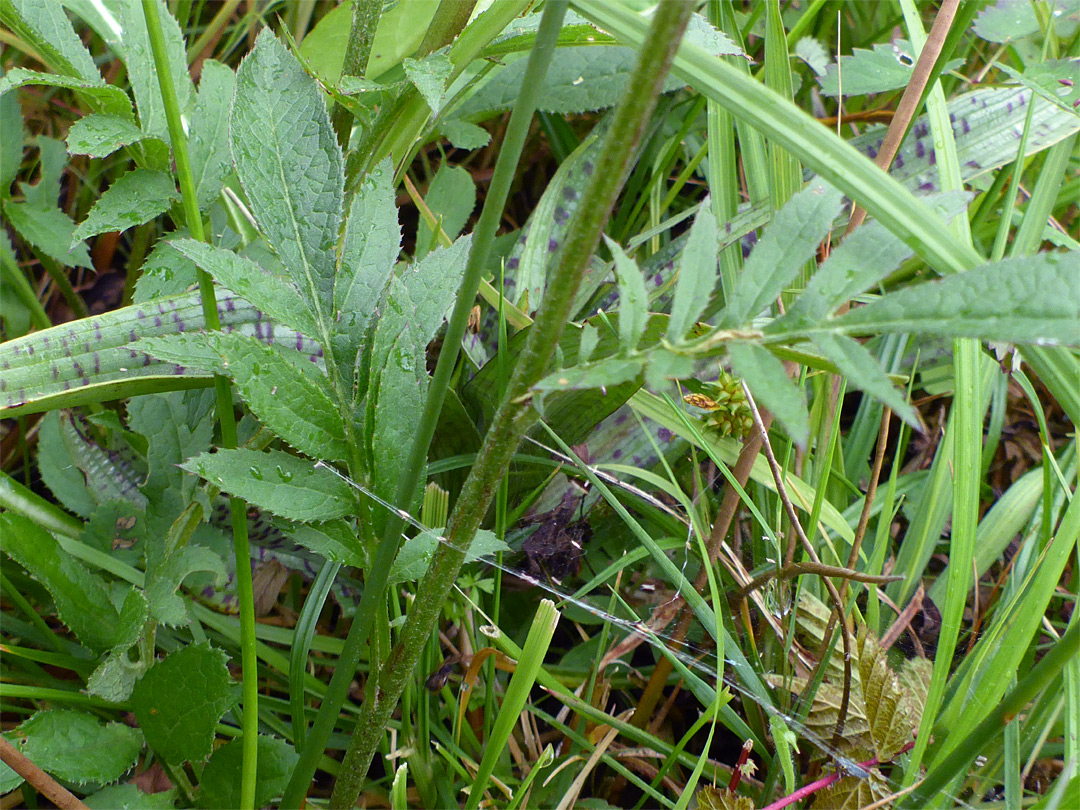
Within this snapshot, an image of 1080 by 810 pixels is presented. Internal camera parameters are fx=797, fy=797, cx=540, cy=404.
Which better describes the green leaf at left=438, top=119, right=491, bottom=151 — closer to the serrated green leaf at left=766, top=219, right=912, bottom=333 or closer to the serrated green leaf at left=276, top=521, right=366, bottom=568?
the serrated green leaf at left=276, top=521, right=366, bottom=568

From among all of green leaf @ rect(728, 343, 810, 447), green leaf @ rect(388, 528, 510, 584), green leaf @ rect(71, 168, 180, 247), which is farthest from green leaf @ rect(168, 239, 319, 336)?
green leaf @ rect(728, 343, 810, 447)

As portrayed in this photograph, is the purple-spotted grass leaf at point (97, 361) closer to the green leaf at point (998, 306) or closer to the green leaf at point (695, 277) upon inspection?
the green leaf at point (695, 277)

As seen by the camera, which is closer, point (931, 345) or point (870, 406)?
point (870, 406)

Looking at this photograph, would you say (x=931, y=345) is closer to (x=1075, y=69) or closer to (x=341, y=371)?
(x=1075, y=69)

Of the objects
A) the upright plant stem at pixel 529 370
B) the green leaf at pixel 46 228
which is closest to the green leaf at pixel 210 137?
the green leaf at pixel 46 228

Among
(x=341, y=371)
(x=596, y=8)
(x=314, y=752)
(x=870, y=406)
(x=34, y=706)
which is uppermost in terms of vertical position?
(x=596, y=8)

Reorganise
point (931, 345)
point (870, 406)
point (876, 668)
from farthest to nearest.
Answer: point (931, 345) < point (870, 406) < point (876, 668)

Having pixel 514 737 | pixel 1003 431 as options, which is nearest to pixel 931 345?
pixel 1003 431
